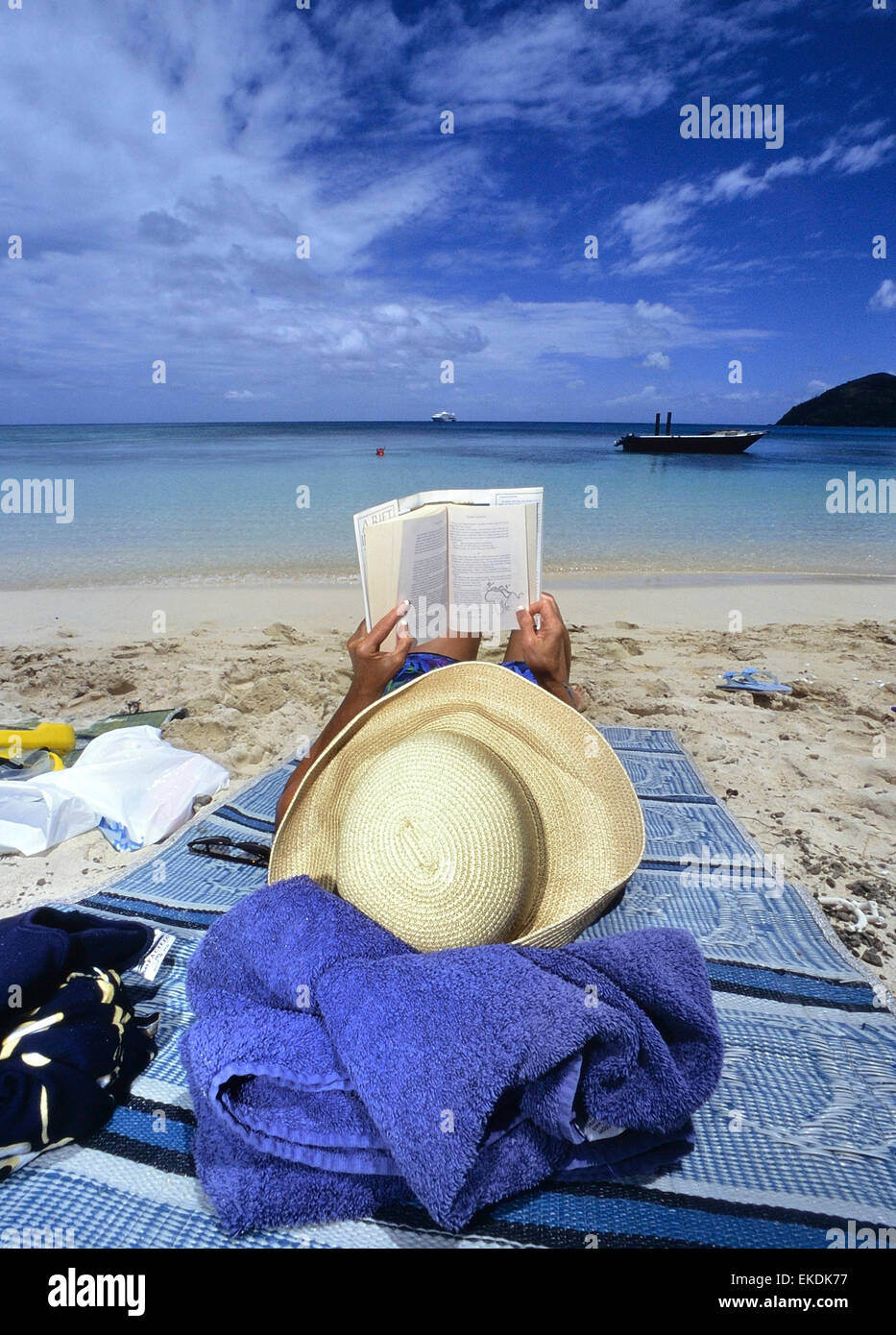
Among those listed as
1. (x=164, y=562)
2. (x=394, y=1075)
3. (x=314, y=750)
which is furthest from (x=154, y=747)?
(x=164, y=562)

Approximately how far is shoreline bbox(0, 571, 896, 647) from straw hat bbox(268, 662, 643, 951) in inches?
178

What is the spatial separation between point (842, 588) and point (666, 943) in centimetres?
787

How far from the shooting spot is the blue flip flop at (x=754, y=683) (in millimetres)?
4766

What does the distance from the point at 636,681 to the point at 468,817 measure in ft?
12.1

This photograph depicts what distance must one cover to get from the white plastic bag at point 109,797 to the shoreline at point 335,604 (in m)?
2.98

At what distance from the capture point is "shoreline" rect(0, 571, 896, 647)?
651 centimetres

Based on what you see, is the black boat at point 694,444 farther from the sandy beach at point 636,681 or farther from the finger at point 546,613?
the finger at point 546,613

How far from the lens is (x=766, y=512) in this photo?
46.3 feet

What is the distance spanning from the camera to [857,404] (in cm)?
5738

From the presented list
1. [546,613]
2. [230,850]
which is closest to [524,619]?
[546,613]

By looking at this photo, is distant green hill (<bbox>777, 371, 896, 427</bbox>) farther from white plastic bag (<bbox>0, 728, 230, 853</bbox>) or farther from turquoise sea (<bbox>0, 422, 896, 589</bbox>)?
white plastic bag (<bbox>0, 728, 230, 853</bbox>)

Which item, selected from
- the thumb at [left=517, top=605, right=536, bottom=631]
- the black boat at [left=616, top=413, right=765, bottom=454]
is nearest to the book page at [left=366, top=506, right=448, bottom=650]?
the thumb at [left=517, top=605, right=536, bottom=631]

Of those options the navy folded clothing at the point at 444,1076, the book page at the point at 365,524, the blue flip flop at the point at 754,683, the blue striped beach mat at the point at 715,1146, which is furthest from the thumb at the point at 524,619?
the blue flip flop at the point at 754,683
